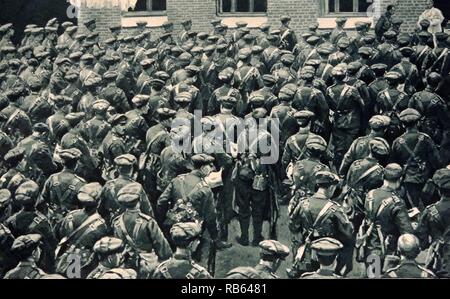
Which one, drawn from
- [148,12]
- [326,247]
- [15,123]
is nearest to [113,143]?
[15,123]

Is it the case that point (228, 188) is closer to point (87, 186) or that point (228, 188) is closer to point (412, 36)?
point (87, 186)

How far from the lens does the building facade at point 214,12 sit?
15648 mm

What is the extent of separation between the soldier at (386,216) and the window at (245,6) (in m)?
8.79

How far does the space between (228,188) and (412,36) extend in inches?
218

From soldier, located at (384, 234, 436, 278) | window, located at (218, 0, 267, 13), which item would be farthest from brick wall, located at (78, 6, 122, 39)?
soldier, located at (384, 234, 436, 278)

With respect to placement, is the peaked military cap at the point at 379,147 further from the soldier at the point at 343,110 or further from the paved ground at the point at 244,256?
the soldier at the point at 343,110

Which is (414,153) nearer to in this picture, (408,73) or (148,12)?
(408,73)

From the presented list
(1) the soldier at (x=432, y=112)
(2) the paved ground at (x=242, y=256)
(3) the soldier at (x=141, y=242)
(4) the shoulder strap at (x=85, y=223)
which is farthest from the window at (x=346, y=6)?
(4) the shoulder strap at (x=85, y=223)

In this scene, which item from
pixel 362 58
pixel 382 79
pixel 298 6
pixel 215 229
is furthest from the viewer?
pixel 298 6

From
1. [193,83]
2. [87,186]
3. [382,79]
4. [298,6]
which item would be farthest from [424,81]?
[87,186]

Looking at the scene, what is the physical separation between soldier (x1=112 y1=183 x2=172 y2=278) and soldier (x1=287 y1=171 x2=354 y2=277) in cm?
150

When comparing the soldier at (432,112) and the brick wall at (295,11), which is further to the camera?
the brick wall at (295,11)

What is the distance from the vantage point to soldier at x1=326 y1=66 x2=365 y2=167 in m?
10.6

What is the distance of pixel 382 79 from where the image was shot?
11148 millimetres
